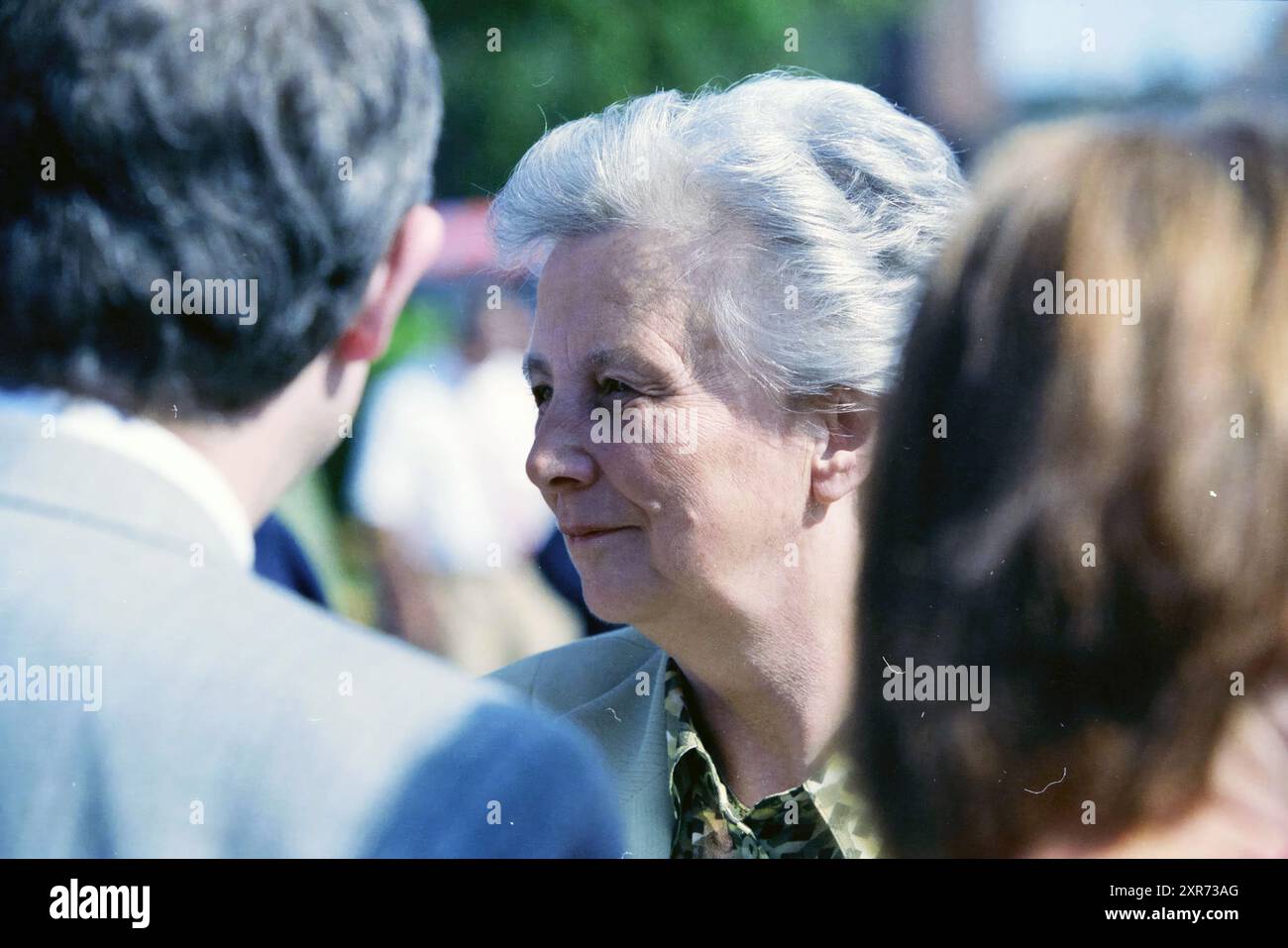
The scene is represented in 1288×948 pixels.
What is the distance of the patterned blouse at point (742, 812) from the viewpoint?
2.39 meters

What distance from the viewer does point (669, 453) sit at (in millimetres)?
2412

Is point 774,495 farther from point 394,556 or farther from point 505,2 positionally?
point 505,2

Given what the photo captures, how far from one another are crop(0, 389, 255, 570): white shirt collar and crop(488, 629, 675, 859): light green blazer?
945 millimetres

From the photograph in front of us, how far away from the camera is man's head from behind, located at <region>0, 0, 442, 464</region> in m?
1.87

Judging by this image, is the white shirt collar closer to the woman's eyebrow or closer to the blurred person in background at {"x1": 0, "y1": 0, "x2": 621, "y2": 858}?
the blurred person in background at {"x1": 0, "y1": 0, "x2": 621, "y2": 858}

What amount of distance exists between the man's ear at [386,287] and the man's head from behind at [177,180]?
71mm

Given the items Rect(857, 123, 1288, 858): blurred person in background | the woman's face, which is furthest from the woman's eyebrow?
Rect(857, 123, 1288, 858): blurred person in background

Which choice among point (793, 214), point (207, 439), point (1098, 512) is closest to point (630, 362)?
point (793, 214)

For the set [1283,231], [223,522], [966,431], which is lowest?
[223,522]

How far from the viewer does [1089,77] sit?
8.52 ft

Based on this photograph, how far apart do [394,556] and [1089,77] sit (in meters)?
1.62

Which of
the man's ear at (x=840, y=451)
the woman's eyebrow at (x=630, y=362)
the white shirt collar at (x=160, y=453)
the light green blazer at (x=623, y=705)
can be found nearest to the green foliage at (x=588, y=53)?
the woman's eyebrow at (x=630, y=362)

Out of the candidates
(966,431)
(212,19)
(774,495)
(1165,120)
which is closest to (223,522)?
(212,19)

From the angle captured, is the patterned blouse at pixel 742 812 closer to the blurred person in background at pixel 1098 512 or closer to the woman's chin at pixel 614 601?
the woman's chin at pixel 614 601
